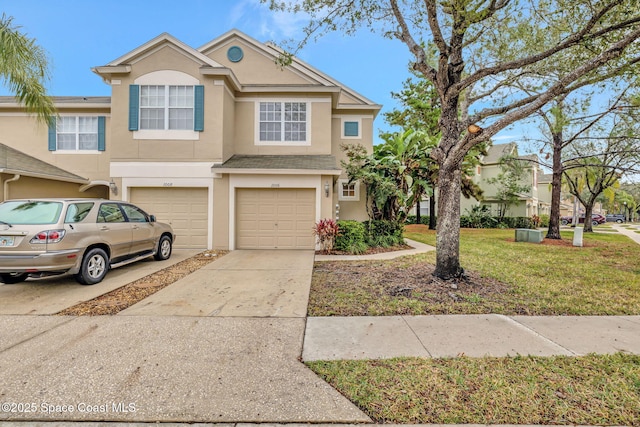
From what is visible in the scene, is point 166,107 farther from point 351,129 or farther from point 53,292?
point 351,129

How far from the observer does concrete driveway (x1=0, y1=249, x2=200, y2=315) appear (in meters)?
4.93

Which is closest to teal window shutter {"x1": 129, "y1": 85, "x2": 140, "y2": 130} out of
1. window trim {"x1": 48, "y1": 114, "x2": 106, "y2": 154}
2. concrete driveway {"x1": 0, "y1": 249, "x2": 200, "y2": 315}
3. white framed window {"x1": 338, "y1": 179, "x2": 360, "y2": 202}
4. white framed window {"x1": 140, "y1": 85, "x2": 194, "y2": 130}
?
white framed window {"x1": 140, "y1": 85, "x2": 194, "y2": 130}

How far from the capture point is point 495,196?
82.7 ft

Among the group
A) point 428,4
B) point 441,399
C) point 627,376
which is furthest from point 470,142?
point 441,399

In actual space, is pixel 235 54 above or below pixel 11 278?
above

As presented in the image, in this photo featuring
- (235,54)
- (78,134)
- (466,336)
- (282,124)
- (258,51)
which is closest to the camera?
(466,336)

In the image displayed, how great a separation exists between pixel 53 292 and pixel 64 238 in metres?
1.10

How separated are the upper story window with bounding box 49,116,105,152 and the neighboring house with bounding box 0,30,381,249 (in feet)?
0.13

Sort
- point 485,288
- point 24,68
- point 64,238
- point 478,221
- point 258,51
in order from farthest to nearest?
point 478,221, point 258,51, point 24,68, point 485,288, point 64,238

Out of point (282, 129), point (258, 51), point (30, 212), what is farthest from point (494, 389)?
point (258, 51)

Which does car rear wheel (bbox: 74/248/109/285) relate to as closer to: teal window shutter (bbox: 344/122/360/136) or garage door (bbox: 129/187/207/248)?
garage door (bbox: 129/187/207/248)

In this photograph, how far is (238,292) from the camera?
5.80 meters

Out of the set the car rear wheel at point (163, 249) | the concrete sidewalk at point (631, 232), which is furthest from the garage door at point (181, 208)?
the concrete sidewalk at point (631, 232)

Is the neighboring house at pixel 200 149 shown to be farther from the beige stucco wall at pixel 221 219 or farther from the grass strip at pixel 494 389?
the grass strip at pixel 494 389
